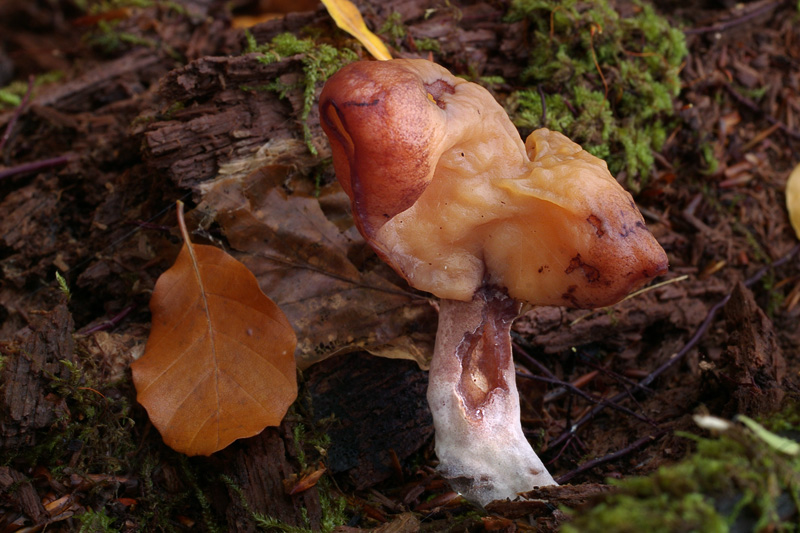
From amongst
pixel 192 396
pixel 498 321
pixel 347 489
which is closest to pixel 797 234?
pixel 498 321

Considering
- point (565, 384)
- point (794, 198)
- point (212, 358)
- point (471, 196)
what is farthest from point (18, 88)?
point (794, 198)

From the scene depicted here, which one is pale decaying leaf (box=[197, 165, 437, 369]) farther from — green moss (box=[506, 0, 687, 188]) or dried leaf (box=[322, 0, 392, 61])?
green moss (box=[506, 0, 687, 188])

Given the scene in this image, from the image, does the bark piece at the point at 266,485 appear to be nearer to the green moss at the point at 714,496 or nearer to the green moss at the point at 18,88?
the green moss at the point at 714,496

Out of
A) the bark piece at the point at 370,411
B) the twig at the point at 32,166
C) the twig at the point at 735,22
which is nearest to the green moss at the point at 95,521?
the bark piece at the point at 370,411

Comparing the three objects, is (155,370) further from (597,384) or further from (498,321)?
(597,384)

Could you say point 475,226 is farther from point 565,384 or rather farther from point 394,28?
point 394,28

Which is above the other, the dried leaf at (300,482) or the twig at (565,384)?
the twig at (565,384)

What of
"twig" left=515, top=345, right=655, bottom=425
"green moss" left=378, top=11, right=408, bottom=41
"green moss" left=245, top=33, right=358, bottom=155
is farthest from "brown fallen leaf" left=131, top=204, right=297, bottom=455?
"green moss" left=378, top=11, right=408, bottom=41
